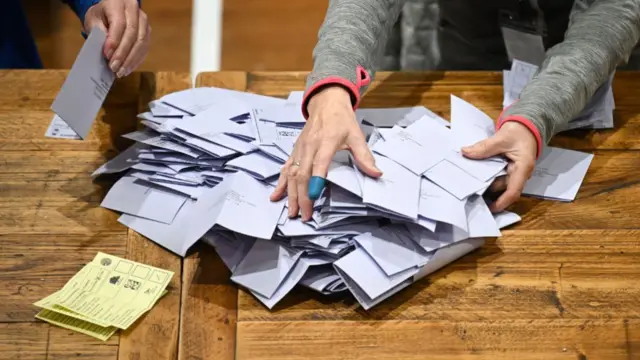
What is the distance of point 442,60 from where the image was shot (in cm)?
169

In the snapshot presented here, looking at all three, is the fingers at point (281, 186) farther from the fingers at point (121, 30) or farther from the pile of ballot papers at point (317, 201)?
the fingers at point (121, 30)

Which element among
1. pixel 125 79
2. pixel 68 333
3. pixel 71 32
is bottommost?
pixel 71 32

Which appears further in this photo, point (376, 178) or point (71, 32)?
point (71, 32)

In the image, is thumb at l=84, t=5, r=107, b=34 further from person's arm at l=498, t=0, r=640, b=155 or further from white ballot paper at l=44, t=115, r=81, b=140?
person's arm at l=498, t=0, r=640, b=155

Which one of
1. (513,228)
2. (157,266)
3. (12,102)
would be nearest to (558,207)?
(513,228)

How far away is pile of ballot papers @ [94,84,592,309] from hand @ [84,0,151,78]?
3.4 inches

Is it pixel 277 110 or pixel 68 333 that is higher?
pixel 277 110

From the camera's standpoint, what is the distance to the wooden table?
1.00m

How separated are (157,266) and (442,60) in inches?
33.5

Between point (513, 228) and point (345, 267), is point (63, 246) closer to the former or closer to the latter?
point (345, 267)

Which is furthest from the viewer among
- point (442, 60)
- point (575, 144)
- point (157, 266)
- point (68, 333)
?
point (442, 60)

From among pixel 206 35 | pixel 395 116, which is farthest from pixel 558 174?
pixel 206 35

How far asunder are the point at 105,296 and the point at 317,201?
0.31 metres

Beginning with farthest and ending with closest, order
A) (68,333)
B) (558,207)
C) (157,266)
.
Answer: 1. (558,207)
2. (157,266)
3. (68,333)
